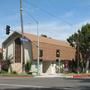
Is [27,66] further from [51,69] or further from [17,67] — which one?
[51,69]

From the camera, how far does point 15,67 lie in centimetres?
6956

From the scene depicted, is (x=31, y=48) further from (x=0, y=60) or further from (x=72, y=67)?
(x=72, y=67)

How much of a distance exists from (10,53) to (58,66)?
9.79 metres

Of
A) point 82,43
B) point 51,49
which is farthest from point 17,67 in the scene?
point 82,43

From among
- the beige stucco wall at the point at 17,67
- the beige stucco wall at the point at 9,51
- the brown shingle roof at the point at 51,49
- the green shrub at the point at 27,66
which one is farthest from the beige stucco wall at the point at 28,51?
the beige stucco wall at the point at 9,51

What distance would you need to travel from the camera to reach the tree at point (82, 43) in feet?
235

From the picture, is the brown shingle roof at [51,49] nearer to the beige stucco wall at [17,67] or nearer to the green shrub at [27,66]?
the green shrub at [27,66]

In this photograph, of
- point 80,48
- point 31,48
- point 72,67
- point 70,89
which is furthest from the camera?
point 72,67

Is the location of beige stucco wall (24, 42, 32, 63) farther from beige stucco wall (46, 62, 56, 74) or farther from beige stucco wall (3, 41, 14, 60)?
beige stucco wall (46, 62, 56, 74)

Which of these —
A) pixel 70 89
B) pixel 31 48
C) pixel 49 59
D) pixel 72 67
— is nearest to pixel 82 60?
pixel 72 67

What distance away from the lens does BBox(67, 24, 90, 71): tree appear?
7150 cm

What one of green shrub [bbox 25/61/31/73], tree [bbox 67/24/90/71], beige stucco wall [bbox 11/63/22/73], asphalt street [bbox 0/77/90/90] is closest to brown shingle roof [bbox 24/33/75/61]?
green shrub [bbox 25/61/31/73]

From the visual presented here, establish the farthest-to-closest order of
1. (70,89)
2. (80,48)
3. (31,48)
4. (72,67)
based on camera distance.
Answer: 1. (72,67)
2. (80,48)
3. (31,48)
4. (70,89)

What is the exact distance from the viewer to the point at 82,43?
7181 centimetres
